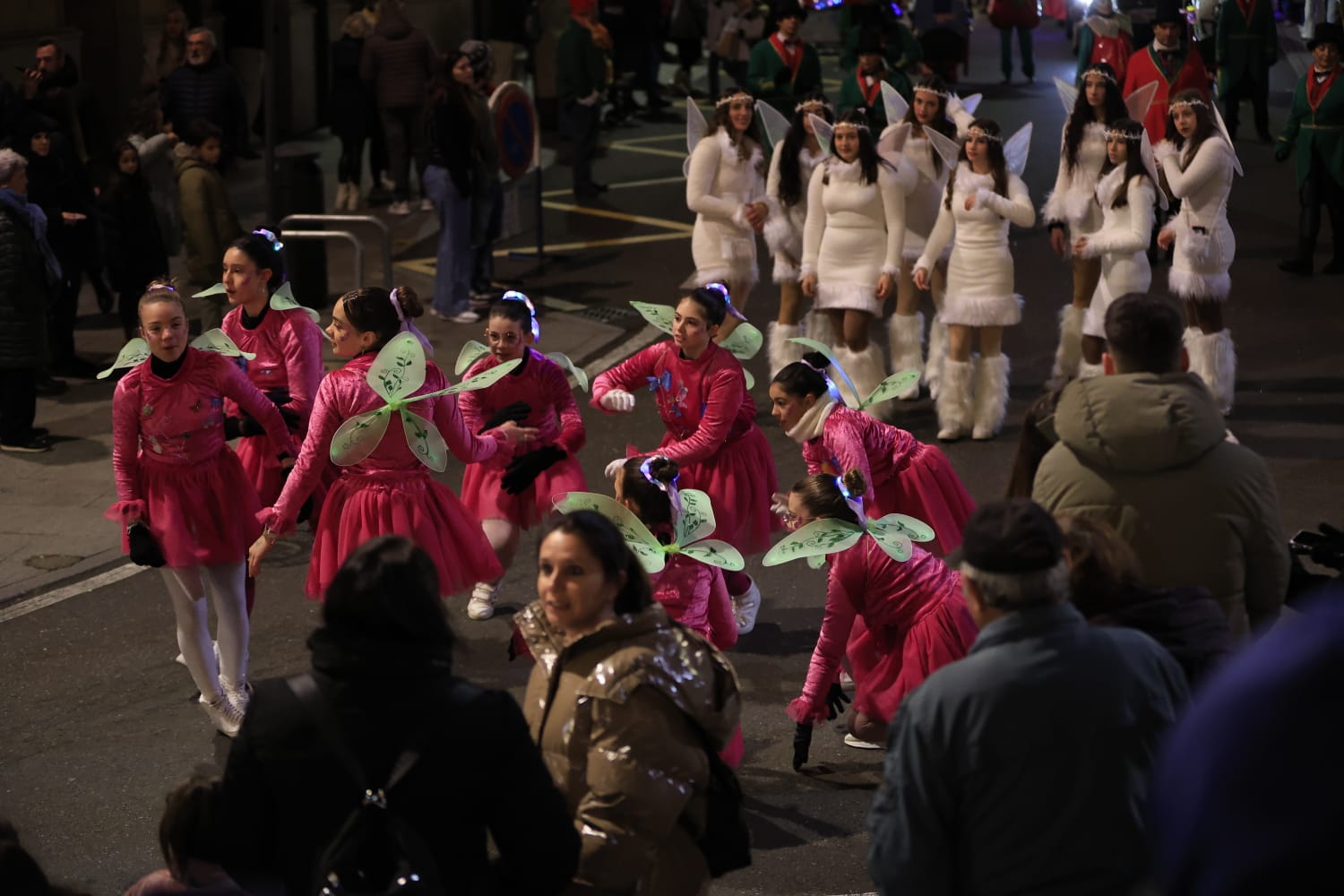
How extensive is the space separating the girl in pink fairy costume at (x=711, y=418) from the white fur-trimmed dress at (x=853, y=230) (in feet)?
8.73

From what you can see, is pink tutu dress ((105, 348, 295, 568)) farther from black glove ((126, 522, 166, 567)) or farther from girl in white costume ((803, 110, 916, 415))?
girl in white costume ((803, 110, 916, 415))

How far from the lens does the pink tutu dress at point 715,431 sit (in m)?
7.93

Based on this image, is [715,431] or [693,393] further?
[693,393]

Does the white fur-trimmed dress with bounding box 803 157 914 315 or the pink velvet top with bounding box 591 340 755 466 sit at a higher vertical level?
the white fur-trimmed dress with bounding box 803 157 914 315

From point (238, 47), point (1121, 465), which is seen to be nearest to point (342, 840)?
point (1121, 465)

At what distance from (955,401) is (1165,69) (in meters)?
5.78

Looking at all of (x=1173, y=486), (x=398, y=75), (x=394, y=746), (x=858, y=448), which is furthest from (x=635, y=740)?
(x=398, y=75)

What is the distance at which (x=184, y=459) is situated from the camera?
22.9 ft

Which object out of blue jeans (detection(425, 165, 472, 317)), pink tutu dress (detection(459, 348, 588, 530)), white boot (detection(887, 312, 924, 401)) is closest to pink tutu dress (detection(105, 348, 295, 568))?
pink tutu dress (detection(459, 348, 588, 530))

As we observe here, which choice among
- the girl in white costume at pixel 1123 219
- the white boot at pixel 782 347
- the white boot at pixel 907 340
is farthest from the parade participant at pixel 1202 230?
the white boot at pixel 782 347

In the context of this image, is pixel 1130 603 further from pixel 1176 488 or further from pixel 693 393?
pixel 693 393

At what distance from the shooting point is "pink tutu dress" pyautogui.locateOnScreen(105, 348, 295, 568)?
22.7ft

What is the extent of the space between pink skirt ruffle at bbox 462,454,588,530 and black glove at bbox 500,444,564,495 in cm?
6

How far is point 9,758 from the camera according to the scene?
6961 millimetres
